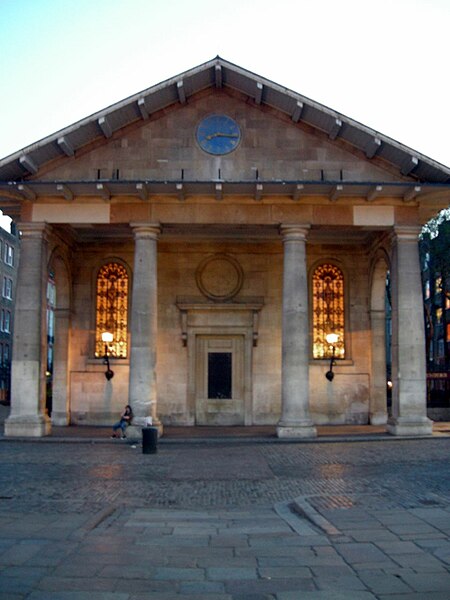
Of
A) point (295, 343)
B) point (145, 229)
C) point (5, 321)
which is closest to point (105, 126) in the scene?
point (145, 229)

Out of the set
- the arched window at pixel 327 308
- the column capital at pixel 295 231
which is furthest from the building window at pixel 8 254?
the column capital at pixel 295 231

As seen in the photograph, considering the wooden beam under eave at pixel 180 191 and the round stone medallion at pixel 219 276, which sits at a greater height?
the wooden beam under eave at pixel 180 191

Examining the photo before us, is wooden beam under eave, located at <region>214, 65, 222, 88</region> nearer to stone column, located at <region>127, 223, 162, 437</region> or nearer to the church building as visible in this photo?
the church building

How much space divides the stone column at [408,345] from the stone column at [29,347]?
11623mm

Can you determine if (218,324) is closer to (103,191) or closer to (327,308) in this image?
(327,308)

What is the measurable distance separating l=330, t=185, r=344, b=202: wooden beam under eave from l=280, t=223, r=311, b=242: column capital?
1.19m

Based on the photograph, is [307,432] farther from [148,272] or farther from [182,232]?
[182,232]

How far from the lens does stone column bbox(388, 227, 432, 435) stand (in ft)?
76.6

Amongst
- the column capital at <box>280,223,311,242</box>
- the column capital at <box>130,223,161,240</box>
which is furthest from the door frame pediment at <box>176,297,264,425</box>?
the column capital at <box>130,223,161,240</box>

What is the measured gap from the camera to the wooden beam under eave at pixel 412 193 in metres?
22.6

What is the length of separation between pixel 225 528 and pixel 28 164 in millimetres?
16062

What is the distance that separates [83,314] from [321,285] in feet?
31.3

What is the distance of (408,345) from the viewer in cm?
2353

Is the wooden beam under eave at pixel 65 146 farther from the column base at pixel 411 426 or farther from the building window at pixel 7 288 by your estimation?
the building window at pixel 7 288
